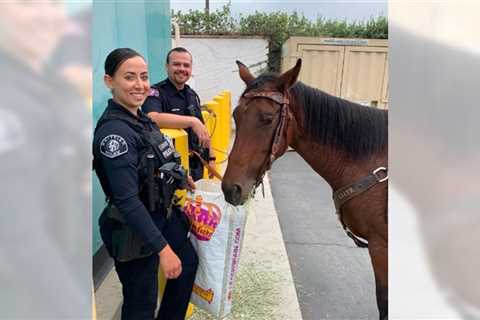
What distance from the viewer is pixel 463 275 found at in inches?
26.1

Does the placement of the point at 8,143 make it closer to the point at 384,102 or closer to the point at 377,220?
the point at 377,220

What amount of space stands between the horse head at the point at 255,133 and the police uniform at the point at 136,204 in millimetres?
358

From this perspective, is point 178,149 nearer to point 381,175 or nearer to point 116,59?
point 116,59

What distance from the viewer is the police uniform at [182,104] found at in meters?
2.64

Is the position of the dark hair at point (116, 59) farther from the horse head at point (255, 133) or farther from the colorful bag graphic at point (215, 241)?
the colorful bag graphic at point (215, 241)

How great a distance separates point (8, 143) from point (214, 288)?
5.88 feet

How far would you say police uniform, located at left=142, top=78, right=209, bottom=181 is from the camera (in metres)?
2.64

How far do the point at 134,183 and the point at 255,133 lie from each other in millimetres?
757

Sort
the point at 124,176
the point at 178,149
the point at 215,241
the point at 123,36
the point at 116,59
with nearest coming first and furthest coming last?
the point at 124,176 → the point at 116,59 → the point at 215,241 → the point at 178,149 → the point at 123,36

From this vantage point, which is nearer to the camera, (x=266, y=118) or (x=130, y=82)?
(x=130, y=82)

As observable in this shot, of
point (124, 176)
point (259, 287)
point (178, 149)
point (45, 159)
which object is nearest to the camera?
point (45, 159)

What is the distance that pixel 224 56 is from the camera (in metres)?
11.2

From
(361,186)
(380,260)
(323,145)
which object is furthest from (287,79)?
(380,260)

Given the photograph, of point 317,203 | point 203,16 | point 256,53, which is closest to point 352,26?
point 256,53
